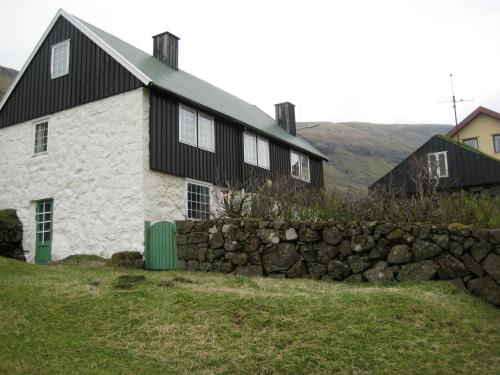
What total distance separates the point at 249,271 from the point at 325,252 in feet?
6.58

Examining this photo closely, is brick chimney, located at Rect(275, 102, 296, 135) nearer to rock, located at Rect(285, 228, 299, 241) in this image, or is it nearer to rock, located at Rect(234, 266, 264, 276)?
rock, located at Rect(234, 266, 264, 276)

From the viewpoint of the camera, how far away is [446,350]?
7.00m

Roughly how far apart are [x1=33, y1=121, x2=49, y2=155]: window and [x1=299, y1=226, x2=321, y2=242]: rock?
11.7m

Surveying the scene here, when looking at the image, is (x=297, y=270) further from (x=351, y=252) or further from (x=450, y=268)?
(x=450, y=268)

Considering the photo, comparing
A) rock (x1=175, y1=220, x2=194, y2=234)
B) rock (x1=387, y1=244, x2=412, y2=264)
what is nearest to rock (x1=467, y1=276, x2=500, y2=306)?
rock (x1=387, y1=244, x2=412, y2=264)

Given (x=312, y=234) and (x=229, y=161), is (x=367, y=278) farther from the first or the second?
(x=229, y=161)

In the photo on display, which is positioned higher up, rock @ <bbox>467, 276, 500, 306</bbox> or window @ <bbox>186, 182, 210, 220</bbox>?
window @ <bbox>186, 182, 210, 220</bbox>

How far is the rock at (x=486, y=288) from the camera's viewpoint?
9.50 metres

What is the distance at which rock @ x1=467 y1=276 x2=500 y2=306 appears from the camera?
31.2 ft

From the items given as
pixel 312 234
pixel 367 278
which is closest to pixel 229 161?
pixel 312 234

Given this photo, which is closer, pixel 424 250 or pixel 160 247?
pixel 424 250

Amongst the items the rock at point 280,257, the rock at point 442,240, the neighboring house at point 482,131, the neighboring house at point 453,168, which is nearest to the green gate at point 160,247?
the rock at point 280,257

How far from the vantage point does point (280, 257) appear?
38.7 ft

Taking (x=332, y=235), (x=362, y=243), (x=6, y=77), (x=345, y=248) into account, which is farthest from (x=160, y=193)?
(x=6, y=77)
